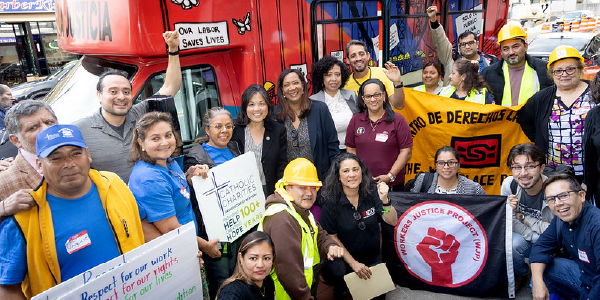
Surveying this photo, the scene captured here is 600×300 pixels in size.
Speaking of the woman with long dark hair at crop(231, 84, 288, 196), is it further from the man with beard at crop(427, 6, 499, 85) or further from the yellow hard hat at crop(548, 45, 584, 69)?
the man with beard at crop(427, 6, 499, 85)

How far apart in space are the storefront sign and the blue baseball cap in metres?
17.9

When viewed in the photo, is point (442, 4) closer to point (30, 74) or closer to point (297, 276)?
point (297, 276)

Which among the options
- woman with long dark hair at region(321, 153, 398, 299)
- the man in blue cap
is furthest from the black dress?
woman with long dark hair at region(321, 153, 398, 299)

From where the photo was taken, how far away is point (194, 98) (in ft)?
14.7

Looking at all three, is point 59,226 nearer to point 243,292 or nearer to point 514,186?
point 243,292

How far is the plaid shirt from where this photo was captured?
101 inches

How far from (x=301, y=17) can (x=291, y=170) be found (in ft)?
7.81

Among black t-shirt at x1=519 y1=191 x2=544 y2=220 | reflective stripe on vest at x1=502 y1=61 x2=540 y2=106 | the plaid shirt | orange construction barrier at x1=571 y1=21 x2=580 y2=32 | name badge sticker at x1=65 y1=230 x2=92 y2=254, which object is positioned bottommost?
black t-shirt at x1=519 y1=191 x2=544 y2=220

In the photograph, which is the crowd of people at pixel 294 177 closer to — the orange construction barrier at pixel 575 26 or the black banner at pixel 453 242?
the black banner at pixel 453 242

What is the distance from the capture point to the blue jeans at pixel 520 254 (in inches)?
150

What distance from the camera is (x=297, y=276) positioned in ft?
9.53

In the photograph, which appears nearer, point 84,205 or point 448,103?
point 84,205

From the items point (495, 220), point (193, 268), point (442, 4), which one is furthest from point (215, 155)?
point (442, 4)

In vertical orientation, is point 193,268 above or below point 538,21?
below
